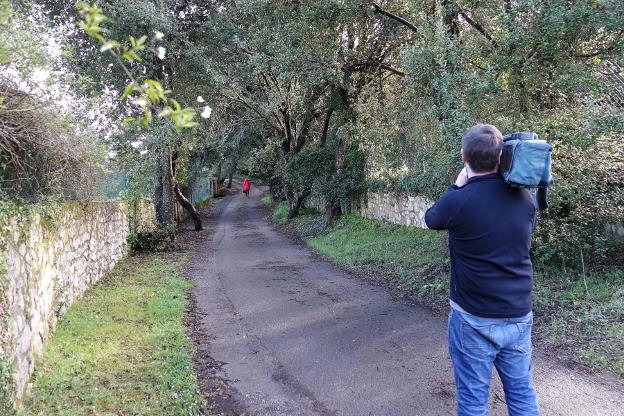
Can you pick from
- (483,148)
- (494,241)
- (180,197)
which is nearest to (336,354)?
(494,241)

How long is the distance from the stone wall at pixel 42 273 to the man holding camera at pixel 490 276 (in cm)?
346

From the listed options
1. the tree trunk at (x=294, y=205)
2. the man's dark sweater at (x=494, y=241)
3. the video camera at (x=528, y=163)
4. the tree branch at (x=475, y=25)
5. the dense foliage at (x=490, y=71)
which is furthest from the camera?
the tree trunk at (x=294, y=205)

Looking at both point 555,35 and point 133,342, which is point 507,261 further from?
point 555,35

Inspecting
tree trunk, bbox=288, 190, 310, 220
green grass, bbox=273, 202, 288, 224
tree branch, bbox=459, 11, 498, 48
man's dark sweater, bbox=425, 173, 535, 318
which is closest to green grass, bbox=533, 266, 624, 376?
man's dark sweater, bbox=425, 173, 535, 318

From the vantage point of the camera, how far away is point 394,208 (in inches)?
572

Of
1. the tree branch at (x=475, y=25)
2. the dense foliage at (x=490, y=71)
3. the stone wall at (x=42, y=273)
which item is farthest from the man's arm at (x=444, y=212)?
the tree branch at (x=475, y=25)

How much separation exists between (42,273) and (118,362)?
148cm

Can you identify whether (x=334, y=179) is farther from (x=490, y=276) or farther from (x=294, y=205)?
(x=490, y=276)

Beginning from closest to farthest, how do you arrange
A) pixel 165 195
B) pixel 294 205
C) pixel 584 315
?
pixel 584 315 → pixel 165 195 → pixel 294 205

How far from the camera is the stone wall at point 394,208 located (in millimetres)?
12805

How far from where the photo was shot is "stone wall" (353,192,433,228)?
1280 centimetres

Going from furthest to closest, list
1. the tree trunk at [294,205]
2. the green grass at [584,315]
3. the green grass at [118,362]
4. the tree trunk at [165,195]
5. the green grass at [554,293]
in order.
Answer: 1. the tree trunk at [294,205]
2. the tree trunk at [165,195]
3. the green grass at [554,293]
4. the green grass at [584,315]
5. the green grass at [118,362]

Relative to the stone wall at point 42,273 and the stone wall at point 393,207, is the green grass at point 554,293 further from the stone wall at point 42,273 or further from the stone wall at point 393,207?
the stone wall at point 42,273

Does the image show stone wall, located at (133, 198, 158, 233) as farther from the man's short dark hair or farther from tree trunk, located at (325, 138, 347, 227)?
the man's short dark hair
